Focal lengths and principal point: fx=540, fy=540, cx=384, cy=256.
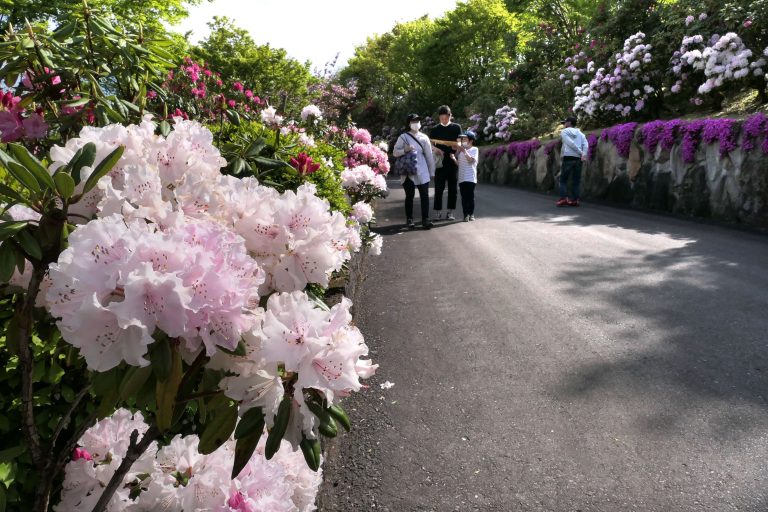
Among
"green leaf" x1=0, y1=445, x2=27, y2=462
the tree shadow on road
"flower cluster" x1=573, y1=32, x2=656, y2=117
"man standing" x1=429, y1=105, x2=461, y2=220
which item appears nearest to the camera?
"green leaf" x1=0, y1=445, x2=27, y2=462

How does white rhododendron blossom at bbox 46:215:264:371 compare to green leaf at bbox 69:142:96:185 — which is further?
green leaf at bbox 69:142:96:185

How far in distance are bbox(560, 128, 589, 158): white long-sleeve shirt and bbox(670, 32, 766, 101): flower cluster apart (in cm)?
253

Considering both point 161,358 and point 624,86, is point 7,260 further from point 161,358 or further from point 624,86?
point 624,86

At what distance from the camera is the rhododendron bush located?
877 mm

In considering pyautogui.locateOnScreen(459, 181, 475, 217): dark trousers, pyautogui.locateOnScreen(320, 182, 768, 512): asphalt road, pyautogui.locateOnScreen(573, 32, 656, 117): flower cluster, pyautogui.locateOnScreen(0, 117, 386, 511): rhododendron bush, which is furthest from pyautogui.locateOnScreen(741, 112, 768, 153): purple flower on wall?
pyautogui.locateOnScreen(0, 117, 386, 511): rhododendron bush

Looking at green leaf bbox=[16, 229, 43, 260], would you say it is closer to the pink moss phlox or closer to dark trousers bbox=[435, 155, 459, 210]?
dark trousers bbox=[435, 155, 459, 210]

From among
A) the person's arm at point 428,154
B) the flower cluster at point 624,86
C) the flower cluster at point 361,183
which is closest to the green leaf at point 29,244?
the flower cluster at point 361,183

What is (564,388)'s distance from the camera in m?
3.41

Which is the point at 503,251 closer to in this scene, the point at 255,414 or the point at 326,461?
the point at 326,461

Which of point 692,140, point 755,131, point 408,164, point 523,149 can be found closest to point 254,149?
point 408,164

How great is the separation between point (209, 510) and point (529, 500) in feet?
5.54

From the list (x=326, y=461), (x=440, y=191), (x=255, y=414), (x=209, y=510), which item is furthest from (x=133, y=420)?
(x=440, y=191)

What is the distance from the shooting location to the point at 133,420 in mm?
1459

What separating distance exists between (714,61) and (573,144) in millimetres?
3144
